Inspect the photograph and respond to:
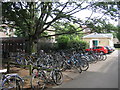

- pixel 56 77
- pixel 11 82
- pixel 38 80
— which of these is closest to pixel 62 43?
pixel 56 77

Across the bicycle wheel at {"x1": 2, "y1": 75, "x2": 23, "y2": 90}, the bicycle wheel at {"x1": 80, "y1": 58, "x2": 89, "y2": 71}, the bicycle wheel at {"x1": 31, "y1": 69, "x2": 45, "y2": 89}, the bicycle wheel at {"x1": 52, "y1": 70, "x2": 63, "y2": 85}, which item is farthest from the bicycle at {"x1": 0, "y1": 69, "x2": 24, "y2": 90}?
the bicycle wheel at {"x1": 80, "y1": 58, "x2": 89, "y2": 71}

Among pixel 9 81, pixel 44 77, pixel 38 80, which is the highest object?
pixel 9 81

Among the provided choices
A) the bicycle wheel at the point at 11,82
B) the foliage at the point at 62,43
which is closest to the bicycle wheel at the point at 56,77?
the bicycle wheel at the point at 11,82

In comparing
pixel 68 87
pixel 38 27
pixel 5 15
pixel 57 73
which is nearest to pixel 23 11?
→ pixel 5 15

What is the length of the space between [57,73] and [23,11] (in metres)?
5.17

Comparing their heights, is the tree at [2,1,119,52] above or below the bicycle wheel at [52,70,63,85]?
above

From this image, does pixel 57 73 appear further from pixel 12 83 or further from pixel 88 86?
pixel 12 83

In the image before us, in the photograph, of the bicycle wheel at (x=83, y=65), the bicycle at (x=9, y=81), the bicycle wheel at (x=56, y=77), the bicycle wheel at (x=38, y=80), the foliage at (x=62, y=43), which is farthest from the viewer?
the foliage at (x=62, y=43)

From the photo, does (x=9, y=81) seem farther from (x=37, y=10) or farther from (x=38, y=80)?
(x=37, y=10)

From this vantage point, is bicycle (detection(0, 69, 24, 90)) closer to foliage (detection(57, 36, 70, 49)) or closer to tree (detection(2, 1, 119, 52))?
tree (detection(2, 1, 119, 52))

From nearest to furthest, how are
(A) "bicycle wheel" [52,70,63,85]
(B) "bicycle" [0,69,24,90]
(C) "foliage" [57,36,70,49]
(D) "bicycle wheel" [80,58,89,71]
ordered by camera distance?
(B) "bicycle" [0,69,24,90] → (A) "bicycle wheel" [52,70,63,85] → (D) "bicycle wheel" [80,58,89,71] → (C) "foliage" [57,36,70,49]

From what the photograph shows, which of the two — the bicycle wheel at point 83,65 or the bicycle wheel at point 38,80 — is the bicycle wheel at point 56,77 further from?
the bicycle wheel at point 83,65

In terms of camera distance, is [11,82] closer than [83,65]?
Yes

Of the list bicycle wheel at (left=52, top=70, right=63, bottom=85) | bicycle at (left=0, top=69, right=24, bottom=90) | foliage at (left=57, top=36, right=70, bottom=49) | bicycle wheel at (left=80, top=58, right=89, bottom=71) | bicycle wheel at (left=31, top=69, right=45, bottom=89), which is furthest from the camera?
foliage at (left=57, top=36, right=70, bottom=49)
